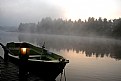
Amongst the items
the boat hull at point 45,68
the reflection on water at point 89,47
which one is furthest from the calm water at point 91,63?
the boat hull at point 45,68

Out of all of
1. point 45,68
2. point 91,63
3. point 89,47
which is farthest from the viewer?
point 89,47

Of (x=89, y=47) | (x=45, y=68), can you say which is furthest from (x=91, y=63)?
(x=89, y=47)

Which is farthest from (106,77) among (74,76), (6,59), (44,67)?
(6,59)

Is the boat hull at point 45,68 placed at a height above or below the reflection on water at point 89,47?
above

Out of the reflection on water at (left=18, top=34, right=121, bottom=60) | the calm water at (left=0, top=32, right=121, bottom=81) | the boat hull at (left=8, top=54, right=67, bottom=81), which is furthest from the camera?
the reflection on water at (left=18, top=34, right=121, bottom=60)

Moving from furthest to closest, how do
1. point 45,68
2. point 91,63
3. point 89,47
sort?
point 89,47, point 91,63, point 45,68

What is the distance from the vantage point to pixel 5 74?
20.4m

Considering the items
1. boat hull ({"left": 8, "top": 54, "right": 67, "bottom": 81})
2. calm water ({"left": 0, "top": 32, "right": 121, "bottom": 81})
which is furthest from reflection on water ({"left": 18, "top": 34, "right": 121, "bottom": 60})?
boat hull ({"left": 8, "top": 54, "right": 67, "bottom": 81})

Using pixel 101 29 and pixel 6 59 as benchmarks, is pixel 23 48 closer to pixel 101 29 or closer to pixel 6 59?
pixel 6 59

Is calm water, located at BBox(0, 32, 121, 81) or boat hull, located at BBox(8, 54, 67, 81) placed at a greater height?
boat hull, located at BBox(8, 54, 67, 81)

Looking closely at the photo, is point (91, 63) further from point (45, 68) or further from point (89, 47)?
point (89, 47)

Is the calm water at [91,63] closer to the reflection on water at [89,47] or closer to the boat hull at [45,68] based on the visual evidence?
the reflection on water at [89,47]

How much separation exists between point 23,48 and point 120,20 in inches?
6766

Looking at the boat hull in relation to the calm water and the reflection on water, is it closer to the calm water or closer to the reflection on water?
the calm water
